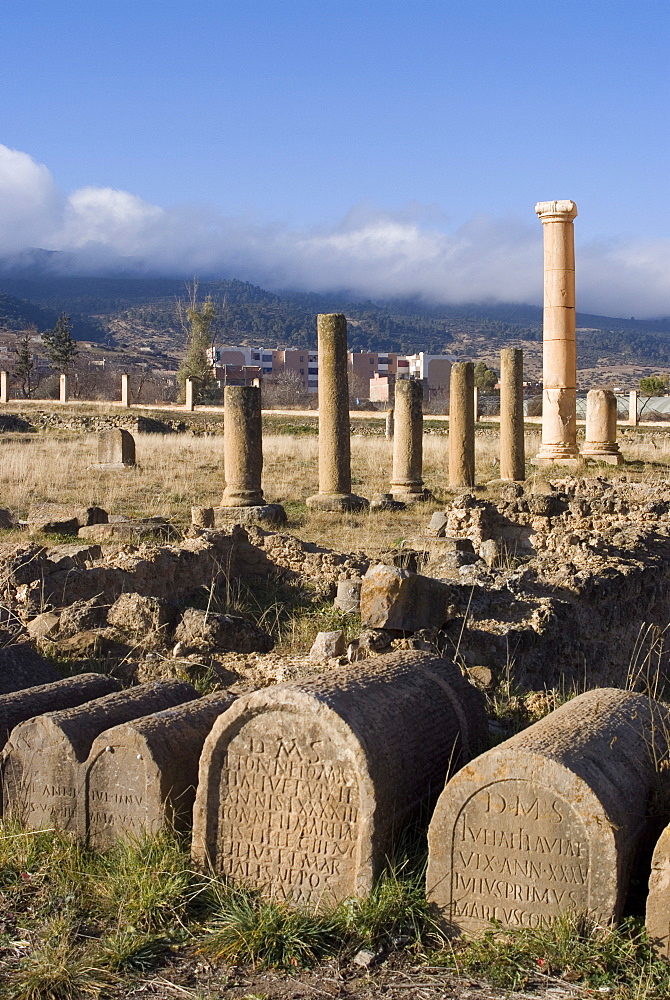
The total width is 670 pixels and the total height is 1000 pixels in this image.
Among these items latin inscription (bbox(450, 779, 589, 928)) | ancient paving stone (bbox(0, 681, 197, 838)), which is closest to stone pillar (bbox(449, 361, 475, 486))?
ancient paving stone (bbox(0, 681, 197, 838))

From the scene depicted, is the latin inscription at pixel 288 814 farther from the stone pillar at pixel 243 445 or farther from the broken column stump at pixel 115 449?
the broken column stump at pixel 115 449

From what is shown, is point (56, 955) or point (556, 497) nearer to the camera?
point (56, 955)

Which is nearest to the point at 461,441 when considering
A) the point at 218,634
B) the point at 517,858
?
the point at 218,634

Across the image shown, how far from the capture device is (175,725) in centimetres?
445

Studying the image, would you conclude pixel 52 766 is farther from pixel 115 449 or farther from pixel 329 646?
pixel 115 449

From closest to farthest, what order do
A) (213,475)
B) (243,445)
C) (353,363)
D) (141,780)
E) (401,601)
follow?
(141,780)
(401,601)
(243,445)
(213,475)
(353,363)

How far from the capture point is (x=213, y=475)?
21766mm

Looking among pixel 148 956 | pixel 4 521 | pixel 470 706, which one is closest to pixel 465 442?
pixel 4 521

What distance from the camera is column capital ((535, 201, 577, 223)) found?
22.5m

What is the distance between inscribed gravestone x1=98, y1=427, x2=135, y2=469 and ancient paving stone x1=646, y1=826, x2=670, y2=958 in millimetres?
20273

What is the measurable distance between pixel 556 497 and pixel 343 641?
373 inches

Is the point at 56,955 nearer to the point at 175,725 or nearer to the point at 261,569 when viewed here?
the point at 175,725

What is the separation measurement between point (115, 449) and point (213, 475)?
282 cm

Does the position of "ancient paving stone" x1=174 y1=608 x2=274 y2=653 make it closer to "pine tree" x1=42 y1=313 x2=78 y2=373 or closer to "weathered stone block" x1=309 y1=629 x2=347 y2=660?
"weathered stone block" x1=309 y1=629 x2=347 y2=660
